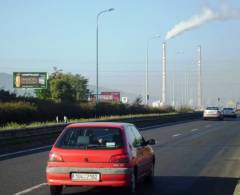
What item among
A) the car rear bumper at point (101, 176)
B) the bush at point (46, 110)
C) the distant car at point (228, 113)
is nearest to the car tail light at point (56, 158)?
the car rear bumper at point (101, 176)

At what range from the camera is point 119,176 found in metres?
10.7

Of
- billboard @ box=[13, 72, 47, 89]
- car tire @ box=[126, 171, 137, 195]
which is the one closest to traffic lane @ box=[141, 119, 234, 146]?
car tire @ box=[126, 171, 137, 195]

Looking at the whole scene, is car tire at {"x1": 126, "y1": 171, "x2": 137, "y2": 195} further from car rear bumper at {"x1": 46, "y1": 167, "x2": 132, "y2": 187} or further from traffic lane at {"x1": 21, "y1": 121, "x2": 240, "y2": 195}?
traffic lane at {"x1": 21, "y1": 121, "x2": 240, "y2": 195}

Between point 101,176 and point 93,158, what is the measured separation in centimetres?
34

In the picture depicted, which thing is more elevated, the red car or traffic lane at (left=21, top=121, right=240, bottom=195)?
the red car

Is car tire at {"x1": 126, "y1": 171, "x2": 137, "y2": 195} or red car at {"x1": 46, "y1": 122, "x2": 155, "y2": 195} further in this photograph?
car tire at {"x1": 126, "y1": 171, "x2": 137, "y2": 195}

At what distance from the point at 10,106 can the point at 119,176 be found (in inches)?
1353

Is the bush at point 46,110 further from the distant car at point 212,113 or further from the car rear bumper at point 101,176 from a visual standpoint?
the car rear bumper at point 101,176

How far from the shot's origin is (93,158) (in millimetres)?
10750

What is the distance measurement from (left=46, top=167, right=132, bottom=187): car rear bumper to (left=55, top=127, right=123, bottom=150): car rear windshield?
1.42ft

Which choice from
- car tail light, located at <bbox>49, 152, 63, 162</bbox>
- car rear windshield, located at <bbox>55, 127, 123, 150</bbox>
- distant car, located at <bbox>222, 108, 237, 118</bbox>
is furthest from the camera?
distant car, located at <bbox>222, 108, 237, 118</bbox>

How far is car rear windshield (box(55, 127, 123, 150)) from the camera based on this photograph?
11.0 m

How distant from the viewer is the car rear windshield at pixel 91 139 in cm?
1099

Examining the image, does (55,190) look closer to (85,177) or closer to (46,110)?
(85,177)
